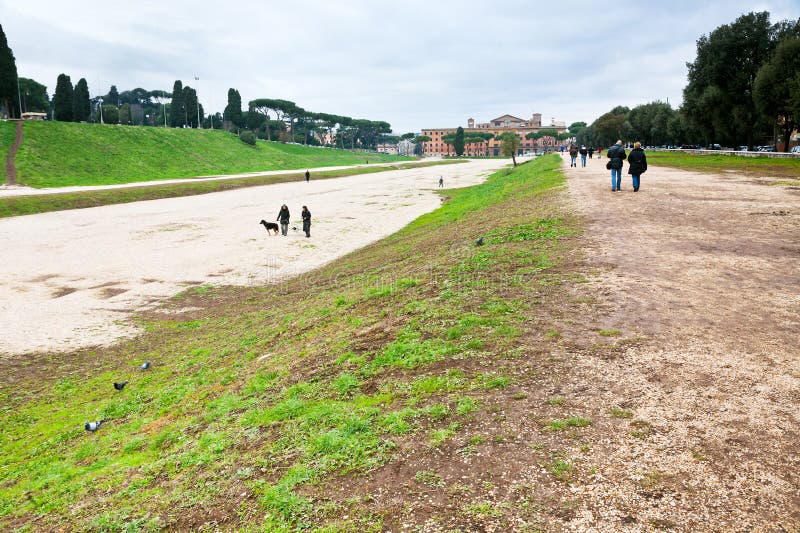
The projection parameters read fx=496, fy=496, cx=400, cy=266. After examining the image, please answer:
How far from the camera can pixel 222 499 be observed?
5.48 m

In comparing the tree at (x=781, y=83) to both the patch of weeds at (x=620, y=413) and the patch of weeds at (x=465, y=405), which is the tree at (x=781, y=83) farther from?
the patch of weeds at (x=465, y=405)

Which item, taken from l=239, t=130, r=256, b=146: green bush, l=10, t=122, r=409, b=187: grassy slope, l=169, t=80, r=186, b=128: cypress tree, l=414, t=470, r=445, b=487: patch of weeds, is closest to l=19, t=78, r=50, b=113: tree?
l=169, t=80, r=186, b=128: cypress tree

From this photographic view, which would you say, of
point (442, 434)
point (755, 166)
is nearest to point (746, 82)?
point (755, 166)

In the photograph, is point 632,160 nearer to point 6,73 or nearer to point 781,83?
point 781,83

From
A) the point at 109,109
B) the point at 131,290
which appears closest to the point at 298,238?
the point at 131,290

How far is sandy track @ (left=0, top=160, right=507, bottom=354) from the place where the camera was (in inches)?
623

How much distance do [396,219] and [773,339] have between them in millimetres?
29199

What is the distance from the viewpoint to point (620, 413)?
18.0ft

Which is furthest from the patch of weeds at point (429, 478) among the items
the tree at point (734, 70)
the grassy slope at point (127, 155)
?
the tree at point (734, 70)

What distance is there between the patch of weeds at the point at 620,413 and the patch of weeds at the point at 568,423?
1.09 ft

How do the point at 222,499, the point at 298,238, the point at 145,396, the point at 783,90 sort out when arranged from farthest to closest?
the point at 783,90
the point at 298,238
the point at 145,396
the point at 222,499

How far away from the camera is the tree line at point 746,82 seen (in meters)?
48.2

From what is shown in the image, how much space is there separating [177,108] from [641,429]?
127m

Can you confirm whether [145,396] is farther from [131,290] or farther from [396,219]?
[396,219]
